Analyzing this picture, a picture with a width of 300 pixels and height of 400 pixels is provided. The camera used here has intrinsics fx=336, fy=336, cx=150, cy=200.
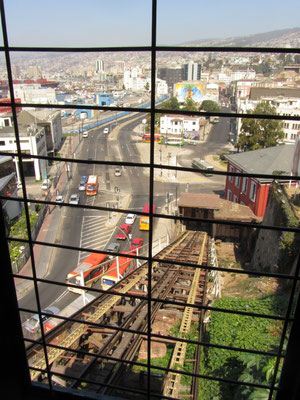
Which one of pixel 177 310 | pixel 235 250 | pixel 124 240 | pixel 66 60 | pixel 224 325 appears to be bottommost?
pixel 124 240

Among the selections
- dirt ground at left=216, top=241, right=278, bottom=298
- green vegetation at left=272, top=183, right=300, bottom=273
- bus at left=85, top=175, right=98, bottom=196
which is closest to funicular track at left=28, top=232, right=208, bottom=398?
dirt ground at left=216, top=241, right=278, bottom=298

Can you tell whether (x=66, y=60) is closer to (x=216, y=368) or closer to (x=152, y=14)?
(x=152, y=14)

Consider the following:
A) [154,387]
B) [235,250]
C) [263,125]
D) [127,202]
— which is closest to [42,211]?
[127,202]

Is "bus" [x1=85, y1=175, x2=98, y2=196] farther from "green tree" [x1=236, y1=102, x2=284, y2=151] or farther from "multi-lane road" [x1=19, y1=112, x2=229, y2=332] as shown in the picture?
"green tree" [x1=236, y1=102, x2=284, y2=151]

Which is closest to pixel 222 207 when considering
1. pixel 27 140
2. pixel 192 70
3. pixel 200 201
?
pixel 200 201

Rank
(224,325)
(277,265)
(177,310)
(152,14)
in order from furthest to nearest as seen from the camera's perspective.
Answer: (277,265) → (177,310) → (224,325) → (152,14)

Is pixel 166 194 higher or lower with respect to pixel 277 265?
lower

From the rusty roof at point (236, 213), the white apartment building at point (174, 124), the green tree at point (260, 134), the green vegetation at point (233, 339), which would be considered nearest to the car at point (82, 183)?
the rusty roof at point (236, 213)
